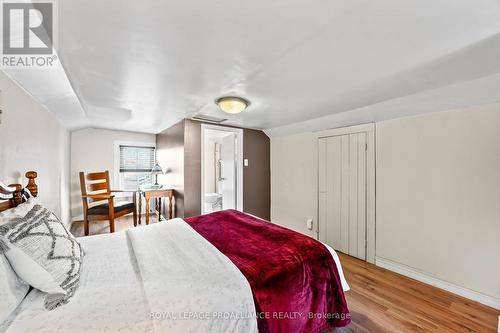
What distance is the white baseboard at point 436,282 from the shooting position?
72.3 inches

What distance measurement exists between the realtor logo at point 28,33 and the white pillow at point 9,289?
45.8 inches

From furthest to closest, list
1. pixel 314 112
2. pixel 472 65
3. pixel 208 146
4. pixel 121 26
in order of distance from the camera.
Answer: pixel 208 146 → pixel 314 112 → pixel 472 65 → pixel 121 26

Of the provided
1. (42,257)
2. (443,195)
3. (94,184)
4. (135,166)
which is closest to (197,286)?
(42,257)

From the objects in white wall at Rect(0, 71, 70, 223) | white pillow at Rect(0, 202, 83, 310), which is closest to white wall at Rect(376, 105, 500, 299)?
white pillow at Rect(0, 202, 83, 310)

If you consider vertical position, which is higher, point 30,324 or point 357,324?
point 30,324

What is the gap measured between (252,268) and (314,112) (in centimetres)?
226

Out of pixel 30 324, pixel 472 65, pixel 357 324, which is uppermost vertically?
pixel 472 65

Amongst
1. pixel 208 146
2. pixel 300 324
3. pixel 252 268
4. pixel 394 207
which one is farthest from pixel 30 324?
pixel 208 146

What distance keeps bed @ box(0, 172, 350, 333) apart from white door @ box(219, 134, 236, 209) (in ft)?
6.83

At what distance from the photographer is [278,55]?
55.1 inches

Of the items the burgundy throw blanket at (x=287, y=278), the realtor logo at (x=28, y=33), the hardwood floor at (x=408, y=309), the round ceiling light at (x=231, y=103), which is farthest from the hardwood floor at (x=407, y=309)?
the realtor logo at (x=28, y=33)

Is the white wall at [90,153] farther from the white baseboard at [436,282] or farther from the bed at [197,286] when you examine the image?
the white baseboard at [436,282]

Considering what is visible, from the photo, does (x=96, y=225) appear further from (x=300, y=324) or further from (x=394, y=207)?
(x=394, y=207)

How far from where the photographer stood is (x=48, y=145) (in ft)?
7.90
